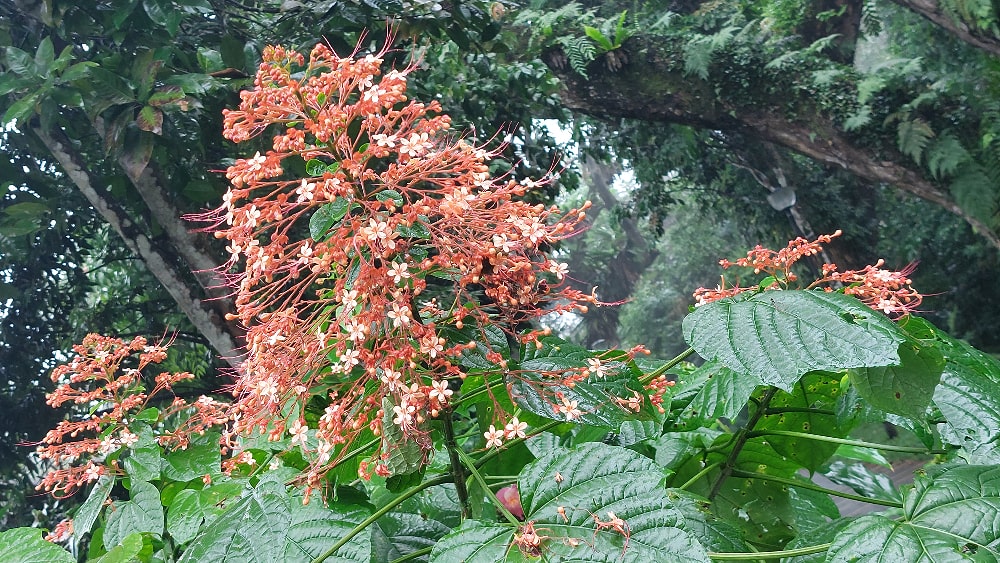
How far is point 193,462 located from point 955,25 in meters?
4.21

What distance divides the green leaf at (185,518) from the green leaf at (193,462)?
4 centimetres

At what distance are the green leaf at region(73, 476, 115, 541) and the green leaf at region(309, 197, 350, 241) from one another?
0.42 meters

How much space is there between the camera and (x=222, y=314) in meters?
1.92

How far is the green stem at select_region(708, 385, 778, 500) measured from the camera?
0.71m

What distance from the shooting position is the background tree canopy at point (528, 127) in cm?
181

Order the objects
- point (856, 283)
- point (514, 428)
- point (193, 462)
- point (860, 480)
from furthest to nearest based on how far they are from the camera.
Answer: point (860, 480) < point (193, 462) < point (856, 283) < point (514, 428)

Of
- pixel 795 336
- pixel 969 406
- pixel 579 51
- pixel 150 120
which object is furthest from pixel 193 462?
pixel 579 51

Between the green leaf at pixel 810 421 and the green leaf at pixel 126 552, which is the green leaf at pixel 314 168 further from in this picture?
the green leaf at pixel 810 421

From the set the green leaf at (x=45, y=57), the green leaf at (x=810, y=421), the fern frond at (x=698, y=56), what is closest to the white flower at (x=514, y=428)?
the green leaf at (x=810, y=421)

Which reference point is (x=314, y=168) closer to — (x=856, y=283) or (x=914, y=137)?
(x=856, y=283)

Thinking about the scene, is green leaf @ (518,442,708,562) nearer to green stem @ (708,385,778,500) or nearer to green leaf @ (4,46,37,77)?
green stem @ (708,385,778,500)

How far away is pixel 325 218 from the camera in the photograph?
0.58 metres

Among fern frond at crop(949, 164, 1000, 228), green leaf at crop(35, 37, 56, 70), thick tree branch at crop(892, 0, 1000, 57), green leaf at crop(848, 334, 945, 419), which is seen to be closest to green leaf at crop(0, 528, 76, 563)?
green leaf at crop(848, 334, 945, 419)

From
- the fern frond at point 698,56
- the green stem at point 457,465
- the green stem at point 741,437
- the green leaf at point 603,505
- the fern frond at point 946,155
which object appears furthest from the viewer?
the fern frond at point 698,56
